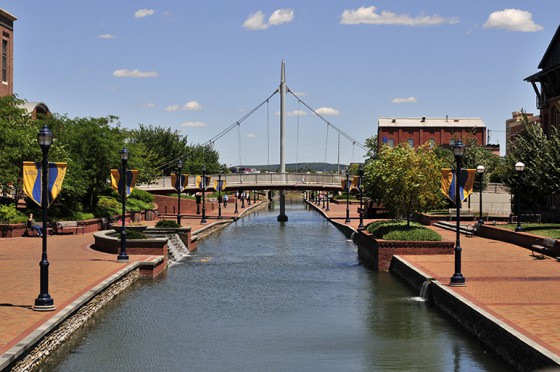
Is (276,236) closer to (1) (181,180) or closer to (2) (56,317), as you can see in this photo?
(1) (181,180)

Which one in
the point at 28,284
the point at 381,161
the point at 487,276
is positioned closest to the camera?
the point at 28,284

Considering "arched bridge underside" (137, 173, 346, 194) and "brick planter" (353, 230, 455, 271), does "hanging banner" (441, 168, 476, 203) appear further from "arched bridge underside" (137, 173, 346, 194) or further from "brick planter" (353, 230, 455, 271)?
"arched bridge underside" (137, 173, 346, 194)

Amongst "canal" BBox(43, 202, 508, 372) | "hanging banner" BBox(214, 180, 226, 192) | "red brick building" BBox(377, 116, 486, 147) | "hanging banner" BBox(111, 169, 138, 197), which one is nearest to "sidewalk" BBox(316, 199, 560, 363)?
"canal" BBox(43, 202, 508, 372)

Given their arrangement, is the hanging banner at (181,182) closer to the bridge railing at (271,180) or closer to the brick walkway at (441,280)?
the brick walkway at (441,280)

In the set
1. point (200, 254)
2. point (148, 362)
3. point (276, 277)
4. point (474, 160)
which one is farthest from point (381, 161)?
point (474, 160)

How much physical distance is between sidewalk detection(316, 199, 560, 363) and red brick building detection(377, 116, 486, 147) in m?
88.8

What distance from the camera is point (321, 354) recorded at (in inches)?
728

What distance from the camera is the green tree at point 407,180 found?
36656 millimetres

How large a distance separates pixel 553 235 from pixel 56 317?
25.7 m

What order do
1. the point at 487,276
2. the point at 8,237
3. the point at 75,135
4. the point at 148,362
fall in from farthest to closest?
the point at 75,135
the point at 8,237
the point at 487,276
the point at 148,362

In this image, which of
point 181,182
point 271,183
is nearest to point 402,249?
point 181,182

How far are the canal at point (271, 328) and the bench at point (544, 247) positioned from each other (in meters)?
6.38

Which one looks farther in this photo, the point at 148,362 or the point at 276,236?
the point at 276,236

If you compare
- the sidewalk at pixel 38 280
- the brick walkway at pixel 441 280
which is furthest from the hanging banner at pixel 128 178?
the brick walkway at pixel 441 280
